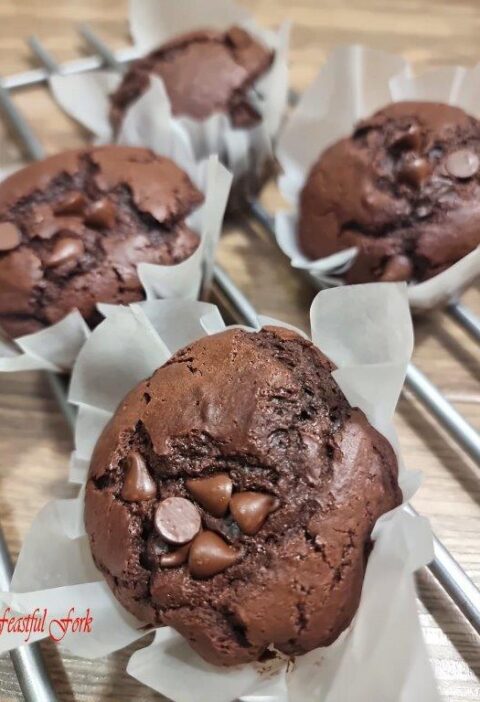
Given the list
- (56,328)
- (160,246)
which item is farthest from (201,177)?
(56,328)

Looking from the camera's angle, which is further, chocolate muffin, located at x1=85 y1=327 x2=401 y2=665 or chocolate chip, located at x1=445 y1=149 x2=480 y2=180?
chocolate chip, located at x1=445 y1=149 x2=480 y2=180

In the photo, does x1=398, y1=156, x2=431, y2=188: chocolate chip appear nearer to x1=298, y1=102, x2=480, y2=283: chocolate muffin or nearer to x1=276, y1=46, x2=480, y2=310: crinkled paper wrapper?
x1=298, y1=102, x2=480, y2=283: chocolate muffin

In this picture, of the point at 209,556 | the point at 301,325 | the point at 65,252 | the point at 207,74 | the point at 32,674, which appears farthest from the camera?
the point at 207,74

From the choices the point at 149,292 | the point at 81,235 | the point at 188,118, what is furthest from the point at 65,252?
the point at 188,118

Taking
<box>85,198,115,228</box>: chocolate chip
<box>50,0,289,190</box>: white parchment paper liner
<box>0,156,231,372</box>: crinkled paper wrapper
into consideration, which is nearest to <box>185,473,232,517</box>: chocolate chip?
<box>0,156,231,372</box>: crinkled paper wrapper

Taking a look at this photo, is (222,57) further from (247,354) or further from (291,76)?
(247,354)

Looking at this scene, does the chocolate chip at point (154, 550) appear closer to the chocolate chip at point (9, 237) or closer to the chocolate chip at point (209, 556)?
the chocolate chip at point (209, 556)

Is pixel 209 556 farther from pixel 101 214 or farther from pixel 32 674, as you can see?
pixel 101 214
